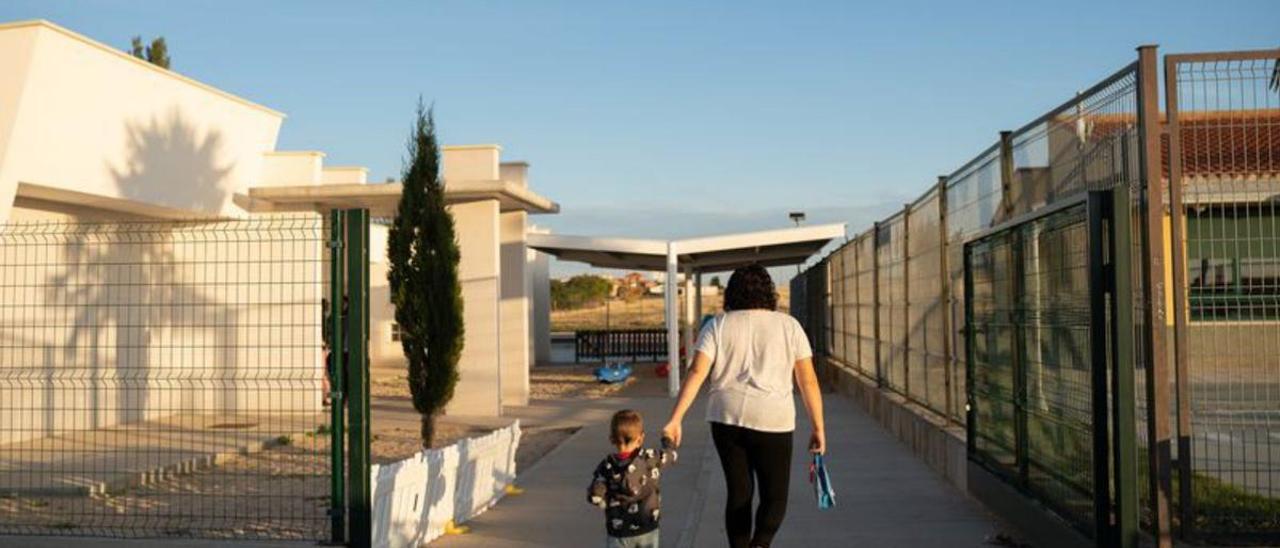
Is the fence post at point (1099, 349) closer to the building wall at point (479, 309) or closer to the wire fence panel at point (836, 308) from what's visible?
the building wall at point (479, 309)

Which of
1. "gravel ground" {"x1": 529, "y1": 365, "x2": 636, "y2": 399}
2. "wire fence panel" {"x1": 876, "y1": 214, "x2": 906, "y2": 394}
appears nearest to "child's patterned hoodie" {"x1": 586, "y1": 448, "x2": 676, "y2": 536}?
"wire fence panel" {"x1": 876, "y1": 214, "x2": 906, "y2": 394}

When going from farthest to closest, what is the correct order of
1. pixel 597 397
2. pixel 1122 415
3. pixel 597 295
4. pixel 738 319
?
pixel 597 295, pixel 597 397, pixel 738 319, pixel 1122 415

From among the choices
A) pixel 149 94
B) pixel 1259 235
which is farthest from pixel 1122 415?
pixel 149 94

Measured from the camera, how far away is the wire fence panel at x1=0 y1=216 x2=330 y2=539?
9.62m

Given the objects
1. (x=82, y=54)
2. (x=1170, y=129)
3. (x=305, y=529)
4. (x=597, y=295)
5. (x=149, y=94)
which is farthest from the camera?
(x=597, y=295)

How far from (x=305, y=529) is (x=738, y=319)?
4288 mm

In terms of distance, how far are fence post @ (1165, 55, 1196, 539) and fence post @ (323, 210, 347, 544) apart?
4.39 m

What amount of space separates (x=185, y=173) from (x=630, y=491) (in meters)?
14.0

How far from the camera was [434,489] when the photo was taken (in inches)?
338

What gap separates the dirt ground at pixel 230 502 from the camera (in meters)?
9.01

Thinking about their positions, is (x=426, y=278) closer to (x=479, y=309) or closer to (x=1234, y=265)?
(x=479, y=309)

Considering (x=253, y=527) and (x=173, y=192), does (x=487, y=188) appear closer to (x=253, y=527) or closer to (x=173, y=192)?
(x=173, y=192)

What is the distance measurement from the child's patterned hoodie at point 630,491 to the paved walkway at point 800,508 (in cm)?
214

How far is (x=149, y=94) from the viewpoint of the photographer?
56.2 feet
